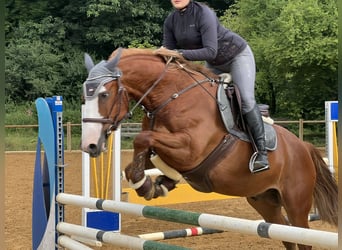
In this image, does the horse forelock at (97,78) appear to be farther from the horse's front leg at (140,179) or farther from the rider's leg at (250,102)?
the rider's leg at (250,102)

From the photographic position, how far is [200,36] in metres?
3.47

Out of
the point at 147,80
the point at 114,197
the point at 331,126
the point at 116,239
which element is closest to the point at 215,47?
the point at 147,80

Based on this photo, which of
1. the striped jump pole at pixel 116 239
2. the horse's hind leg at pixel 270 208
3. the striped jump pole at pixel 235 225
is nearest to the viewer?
the striped jump pole at pixel 235 225

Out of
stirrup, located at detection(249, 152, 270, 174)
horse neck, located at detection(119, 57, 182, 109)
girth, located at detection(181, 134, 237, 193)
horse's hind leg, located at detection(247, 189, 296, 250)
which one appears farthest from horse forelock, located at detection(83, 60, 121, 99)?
horse's hind leg, located at detection(247, 189, 296, 250)

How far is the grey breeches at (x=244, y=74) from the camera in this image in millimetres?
3537

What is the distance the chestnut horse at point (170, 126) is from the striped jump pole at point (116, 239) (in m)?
0.29

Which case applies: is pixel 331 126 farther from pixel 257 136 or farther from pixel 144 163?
pixel 144 163

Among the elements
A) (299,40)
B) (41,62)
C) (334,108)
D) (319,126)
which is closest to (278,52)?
(299,40)

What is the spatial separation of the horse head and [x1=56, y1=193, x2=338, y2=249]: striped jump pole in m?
0.42

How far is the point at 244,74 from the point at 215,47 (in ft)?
1.17

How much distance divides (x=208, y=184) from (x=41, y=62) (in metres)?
21.4

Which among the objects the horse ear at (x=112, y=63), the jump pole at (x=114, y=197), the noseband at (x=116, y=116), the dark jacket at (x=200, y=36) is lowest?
the jump pole at (x=114, y=197)

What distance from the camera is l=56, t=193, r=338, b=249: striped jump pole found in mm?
1874

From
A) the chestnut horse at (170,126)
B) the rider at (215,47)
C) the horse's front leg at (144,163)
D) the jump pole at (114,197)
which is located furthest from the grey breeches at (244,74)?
the jump pole at (114,197)
